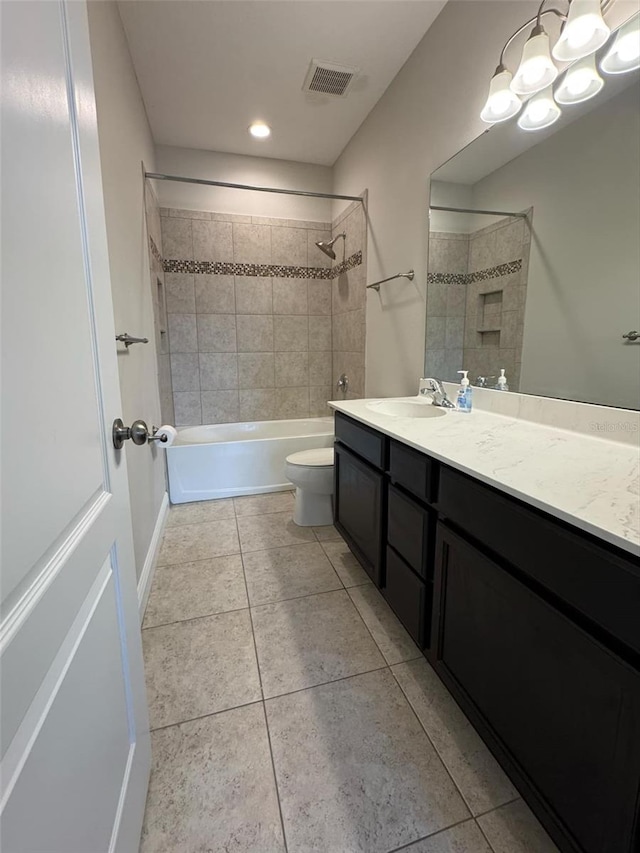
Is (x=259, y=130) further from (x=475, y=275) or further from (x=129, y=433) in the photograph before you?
(x=129, y=433)

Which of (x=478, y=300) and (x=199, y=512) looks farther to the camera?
(x=199, y=512)

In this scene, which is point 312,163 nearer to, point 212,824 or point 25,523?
point 25,523

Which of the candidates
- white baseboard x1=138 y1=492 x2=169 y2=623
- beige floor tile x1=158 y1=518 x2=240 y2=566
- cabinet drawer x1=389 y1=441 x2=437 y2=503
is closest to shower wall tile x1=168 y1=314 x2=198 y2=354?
white baseboard x1=138 y1=492 x2=169 y2=623

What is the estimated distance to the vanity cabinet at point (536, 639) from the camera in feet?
2.12

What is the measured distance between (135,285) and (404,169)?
5.39ft

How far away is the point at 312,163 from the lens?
3.34 metres

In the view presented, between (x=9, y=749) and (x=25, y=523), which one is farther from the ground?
(x=25, y=523)

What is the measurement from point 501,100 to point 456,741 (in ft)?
7.11

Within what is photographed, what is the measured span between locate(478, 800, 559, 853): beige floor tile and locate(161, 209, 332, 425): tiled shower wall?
3033 mm

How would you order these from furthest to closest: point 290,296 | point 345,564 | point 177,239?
point 290,296 < point 177,239 < point 345,564

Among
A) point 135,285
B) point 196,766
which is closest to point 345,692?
point 196,766

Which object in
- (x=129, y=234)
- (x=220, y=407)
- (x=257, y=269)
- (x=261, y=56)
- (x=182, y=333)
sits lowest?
(x=220, y=407)

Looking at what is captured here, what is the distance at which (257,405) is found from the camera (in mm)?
3598

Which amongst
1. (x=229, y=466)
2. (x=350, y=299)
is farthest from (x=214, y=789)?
(x=350, y=299)
